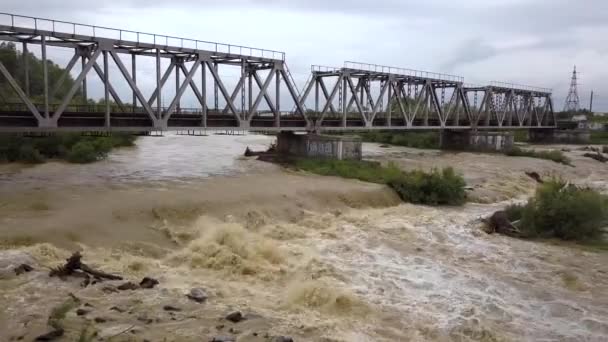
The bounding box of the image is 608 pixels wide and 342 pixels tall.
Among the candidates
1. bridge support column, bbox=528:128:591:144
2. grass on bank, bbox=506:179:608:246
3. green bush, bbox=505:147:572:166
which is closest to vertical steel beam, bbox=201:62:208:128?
grass on bank, bbox=506:179:608:246

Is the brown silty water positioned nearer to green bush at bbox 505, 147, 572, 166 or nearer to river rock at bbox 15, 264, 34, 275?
river rock at bbox 15, 264, 34, 275

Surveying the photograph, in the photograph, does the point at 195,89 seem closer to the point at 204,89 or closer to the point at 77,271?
the point at 204,89

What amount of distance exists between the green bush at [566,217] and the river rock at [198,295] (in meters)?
14.6

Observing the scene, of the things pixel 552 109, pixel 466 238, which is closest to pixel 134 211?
pixel 466 238

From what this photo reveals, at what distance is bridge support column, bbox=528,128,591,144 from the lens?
282ft

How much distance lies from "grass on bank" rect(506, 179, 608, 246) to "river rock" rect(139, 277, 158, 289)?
50.8 ft

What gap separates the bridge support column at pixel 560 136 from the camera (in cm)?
8581

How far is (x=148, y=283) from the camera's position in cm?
1306

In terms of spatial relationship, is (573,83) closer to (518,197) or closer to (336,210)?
(518,197)

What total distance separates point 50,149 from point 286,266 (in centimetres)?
3118

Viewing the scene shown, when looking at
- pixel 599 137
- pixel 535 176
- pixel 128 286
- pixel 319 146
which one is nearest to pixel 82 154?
pixel 319 146

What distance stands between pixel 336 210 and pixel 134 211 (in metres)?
9.24

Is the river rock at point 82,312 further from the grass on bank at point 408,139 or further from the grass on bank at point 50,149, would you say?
the grass on bank at point 408,139

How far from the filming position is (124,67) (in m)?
29.5
